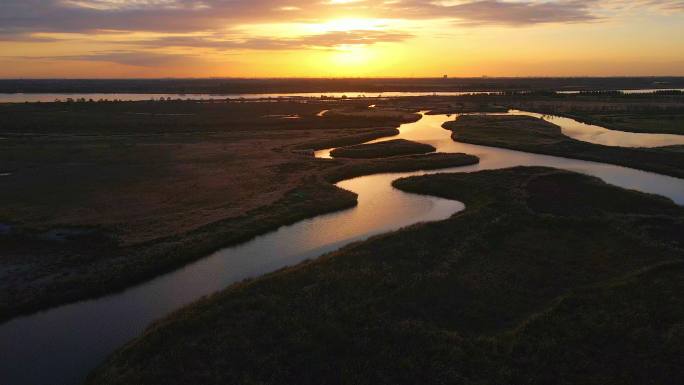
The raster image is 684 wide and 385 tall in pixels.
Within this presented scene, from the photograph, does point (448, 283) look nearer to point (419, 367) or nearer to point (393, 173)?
point (419, 367)

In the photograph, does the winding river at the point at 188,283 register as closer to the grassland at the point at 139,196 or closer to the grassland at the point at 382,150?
the grassland at the point at 139,196

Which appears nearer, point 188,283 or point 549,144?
point 188,283

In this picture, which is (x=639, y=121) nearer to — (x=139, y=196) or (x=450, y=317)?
(x=450, y=317)

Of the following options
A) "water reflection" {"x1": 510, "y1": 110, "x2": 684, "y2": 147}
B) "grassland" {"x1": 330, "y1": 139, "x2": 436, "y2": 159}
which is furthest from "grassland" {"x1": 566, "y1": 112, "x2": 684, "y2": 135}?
"grassland" {"x1": 330, "y1": 139, "x2": 436, "y2": 159}

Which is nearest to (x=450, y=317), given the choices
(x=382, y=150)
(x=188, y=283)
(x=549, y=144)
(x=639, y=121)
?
(x=188, y=283)

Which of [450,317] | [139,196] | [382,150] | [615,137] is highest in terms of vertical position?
[615,137]

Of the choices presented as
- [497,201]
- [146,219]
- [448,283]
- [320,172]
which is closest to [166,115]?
[320,172]
